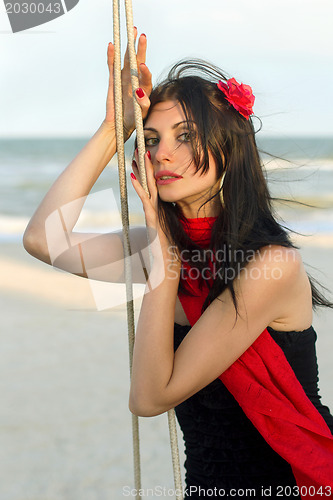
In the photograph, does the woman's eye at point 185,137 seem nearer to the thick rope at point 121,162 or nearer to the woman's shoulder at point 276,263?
the thick rope at point 121,162

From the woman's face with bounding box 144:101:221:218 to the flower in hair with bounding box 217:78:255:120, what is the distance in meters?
0.16

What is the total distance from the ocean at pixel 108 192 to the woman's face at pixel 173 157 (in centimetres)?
32

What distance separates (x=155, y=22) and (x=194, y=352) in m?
1.21

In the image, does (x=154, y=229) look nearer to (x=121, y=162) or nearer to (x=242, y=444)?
(x=121, y=162)

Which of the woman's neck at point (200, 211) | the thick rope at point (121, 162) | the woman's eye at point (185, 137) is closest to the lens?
the thick rope at point (121, 162)

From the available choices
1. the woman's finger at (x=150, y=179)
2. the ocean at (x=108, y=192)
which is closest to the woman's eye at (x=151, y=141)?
the woman's finger at (x=150, y=179)

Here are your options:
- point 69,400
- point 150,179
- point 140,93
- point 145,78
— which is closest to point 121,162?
point 150,179

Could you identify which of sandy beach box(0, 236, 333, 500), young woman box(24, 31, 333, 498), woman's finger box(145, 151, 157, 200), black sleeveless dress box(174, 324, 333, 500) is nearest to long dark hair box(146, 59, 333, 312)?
young woman box(24, 31, 333, 498)

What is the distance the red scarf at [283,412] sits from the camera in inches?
56.8

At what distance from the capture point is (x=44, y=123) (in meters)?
32.2

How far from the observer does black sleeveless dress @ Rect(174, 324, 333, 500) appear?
1.57m

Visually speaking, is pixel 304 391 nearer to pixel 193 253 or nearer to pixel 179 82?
pixel 193 253

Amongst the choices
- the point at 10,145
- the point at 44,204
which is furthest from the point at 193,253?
the point at 10,145

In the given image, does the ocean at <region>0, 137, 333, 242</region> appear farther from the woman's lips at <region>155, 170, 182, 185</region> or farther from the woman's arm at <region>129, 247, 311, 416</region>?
the woman's arm at <region>129, 247, 311, 416</region>
